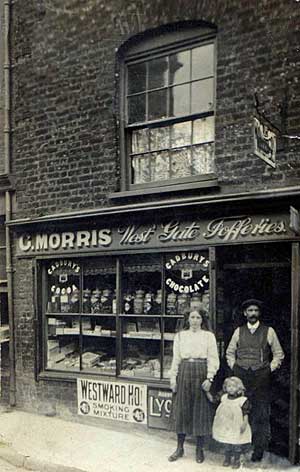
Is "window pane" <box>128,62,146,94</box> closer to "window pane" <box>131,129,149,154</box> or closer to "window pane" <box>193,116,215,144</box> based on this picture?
"window pane" <box>131,129,149,154</box>

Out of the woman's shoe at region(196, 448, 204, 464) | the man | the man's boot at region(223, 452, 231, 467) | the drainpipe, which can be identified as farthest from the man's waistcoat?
the drainpipe

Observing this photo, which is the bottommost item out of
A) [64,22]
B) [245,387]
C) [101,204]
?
[245,387]

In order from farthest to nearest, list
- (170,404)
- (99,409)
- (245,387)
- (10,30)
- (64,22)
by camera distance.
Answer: (10,30) < (64,22) < (99,409) < (170,404) < (245,387)

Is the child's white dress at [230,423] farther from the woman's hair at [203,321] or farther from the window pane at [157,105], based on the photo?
the window pane at [157,105]

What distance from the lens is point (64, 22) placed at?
7539 millimetres

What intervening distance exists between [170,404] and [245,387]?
1.14 m

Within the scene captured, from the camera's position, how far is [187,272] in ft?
21.3

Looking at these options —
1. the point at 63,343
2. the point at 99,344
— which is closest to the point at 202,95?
the point at 99,344

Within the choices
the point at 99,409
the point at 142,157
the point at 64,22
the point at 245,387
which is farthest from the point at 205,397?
the point at 64,22

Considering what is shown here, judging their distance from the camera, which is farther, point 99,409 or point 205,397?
point 99,409

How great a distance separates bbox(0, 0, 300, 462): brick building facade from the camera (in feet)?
19.1

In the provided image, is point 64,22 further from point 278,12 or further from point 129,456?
point 129,456

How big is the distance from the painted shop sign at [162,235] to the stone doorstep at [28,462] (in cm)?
274

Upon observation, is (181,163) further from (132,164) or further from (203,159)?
(132,164)
